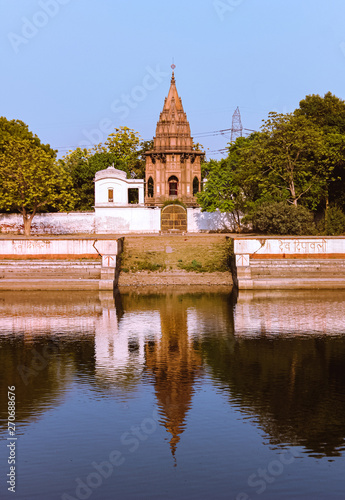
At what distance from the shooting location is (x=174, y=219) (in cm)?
7831

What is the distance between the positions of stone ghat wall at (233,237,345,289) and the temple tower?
133 feet

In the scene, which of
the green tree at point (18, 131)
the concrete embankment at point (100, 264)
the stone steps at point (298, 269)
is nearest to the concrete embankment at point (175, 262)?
the concrete embankment at point (100, 264)

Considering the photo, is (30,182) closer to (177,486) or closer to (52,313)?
(52,313)

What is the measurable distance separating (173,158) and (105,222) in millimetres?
17186

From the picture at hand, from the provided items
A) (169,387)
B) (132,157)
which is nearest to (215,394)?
(169,387)

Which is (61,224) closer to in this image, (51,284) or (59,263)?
(59,263)

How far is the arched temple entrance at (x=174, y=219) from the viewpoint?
77.9 meters

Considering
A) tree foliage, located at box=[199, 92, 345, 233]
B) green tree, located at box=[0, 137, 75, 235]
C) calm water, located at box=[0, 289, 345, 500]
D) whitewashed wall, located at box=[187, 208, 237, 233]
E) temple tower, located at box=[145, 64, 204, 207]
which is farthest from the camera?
temple tower, located at box=[145, 64, 204, 207]

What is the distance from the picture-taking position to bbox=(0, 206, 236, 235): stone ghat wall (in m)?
77.1

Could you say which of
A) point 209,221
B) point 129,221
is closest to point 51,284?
point 129,221

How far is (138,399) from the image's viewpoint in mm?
19703

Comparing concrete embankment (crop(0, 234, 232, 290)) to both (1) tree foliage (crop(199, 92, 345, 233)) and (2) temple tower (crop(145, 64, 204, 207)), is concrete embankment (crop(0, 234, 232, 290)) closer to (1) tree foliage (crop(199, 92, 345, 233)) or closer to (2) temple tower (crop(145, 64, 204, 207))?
(1) tree foliage (crop(199, 92, 345, 233))

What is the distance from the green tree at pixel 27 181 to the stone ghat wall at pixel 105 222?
2.69m

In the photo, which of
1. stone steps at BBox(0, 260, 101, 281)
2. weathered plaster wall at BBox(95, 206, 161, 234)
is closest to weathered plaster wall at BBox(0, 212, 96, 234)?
weathered plaster wall at BBox(95, 206, 161, 234)
